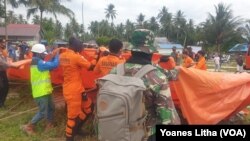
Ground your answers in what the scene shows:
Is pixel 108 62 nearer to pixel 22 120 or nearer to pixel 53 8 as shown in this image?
pixel 22 120

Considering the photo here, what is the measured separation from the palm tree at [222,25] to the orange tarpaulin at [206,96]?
46.6 metres

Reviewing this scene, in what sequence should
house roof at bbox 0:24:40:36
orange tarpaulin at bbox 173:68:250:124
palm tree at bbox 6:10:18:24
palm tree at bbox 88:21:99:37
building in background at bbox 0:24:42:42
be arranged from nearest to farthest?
1. orange tarpaulin at bbox 173:68:250:124
2. palm tree at bbox 6:10:18:24
3. building in background at bbox 0:24:42:42
4. house roof at bbox 0:24:40:36
5. palm tree at bbox 88:21:99:37

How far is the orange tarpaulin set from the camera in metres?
5.57

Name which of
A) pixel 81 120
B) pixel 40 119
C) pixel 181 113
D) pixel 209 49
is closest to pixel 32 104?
pixel 40 119

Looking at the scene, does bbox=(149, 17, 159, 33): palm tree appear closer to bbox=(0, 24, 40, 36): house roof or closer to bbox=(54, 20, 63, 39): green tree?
bbox=(54, 20, 63, 39): green tree

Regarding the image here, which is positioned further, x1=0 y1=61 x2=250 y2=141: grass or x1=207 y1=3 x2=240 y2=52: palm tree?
x1=207 y1=3 x2=240 y2=52: palm tree

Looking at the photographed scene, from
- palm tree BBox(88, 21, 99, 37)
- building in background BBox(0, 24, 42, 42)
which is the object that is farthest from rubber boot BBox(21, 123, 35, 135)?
palm tree BBox(88, 21, 99, 37)

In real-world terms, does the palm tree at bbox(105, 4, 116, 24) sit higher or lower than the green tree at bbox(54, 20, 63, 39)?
higher

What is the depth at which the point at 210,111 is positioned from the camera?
562cm

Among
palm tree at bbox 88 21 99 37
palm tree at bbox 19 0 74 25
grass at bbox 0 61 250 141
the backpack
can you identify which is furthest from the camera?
palm tree at bbox 88 21 99 37

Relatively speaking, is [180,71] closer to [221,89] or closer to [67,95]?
[221,89]

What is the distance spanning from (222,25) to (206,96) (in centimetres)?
4750

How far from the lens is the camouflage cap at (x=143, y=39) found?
3.03 meters

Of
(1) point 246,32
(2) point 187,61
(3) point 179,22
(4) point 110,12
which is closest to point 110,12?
(4) point 110,12
